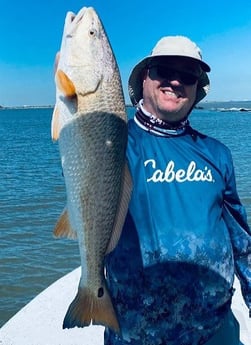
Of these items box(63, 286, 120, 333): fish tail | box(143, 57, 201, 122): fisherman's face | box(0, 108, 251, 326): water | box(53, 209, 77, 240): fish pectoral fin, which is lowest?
box(0, 108, 251, 326): water

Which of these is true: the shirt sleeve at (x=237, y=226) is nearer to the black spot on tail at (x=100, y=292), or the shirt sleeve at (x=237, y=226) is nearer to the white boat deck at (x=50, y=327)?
the black spot on tail at (x=100, y=292)

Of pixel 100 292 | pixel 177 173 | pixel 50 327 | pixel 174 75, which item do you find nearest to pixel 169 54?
pixel 174 75

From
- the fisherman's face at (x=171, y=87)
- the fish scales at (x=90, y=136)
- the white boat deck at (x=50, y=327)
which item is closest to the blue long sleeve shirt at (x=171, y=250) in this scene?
the fisherman's face at (x=171, y=87)

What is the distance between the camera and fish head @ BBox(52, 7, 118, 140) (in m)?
2.00

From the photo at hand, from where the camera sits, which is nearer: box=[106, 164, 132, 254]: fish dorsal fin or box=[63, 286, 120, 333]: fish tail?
box=[106, 164, 132, 254]: fish dorsal fin

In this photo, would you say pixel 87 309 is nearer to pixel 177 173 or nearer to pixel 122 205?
pixel 122 205

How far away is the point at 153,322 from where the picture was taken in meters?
2.77

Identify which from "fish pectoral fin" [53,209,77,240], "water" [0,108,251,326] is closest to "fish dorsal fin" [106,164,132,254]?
"fish pectoral fin" [53,209,77,240]

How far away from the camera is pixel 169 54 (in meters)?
2.87

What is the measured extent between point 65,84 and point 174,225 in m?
1.12

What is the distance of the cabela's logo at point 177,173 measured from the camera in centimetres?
280

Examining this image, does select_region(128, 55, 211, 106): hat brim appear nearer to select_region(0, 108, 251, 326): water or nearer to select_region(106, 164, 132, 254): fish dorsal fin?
select_region(106, 164, 132, 254): fish dorsal fin

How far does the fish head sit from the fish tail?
80 centimetres

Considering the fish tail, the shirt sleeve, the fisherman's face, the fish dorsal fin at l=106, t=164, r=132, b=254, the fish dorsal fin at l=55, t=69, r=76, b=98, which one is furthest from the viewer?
the shirt sleeve
